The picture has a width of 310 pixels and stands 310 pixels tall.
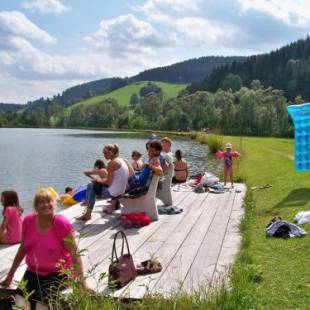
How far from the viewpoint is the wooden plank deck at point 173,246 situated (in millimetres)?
5594

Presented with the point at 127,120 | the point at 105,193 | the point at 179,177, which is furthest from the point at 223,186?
the point at 127,120

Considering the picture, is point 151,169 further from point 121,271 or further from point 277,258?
point 121,271

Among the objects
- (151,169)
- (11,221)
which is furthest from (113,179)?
(11,221)

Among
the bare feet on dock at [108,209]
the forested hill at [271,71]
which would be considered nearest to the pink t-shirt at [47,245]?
the bare feet on dock at [108,209]

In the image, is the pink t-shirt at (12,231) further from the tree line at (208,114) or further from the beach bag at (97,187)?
the tree line at (208,114)

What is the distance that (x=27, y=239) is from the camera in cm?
505

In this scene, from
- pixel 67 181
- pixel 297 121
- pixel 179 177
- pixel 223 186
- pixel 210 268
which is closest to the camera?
pixel 210 268

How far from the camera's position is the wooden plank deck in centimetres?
559

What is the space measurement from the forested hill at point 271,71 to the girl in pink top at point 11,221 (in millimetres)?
119991

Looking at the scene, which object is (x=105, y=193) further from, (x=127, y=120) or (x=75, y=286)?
(x=127, y=120)

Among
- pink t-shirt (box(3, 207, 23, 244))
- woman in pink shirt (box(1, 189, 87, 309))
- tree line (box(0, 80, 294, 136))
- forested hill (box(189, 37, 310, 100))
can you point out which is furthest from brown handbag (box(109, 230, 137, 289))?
forested hill (box(189, 37, 310, 100))

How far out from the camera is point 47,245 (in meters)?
4.95

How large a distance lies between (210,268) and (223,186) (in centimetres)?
784

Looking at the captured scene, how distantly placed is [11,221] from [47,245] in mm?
2838
